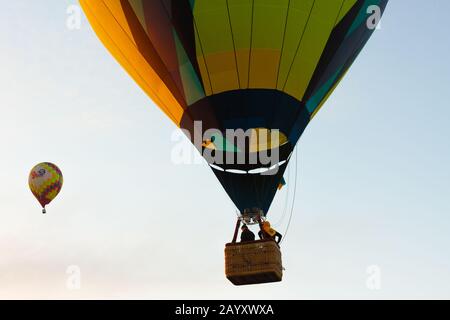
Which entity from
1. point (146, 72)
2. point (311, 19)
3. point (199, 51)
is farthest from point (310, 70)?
point (146, 72)

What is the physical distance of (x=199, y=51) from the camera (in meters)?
14.8

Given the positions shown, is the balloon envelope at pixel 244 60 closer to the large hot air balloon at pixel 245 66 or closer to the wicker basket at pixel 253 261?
the large hot air balloon at pixel 245 66

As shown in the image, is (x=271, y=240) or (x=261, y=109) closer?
(x=271, y=240)

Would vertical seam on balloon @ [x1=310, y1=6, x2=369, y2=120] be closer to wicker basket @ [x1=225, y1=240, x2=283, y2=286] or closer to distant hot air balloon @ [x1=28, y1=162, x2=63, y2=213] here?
wicker basket @ [x1=225, y1=240, x2=283, y2=286]

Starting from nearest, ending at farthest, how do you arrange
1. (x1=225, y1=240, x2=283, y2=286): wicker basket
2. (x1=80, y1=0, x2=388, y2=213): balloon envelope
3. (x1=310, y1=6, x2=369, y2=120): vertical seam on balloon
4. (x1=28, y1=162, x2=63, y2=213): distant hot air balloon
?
(x1=225, y1=240, x2=283, y2=286): wicker basket, (x1=80, y1=0, x2=388, y2=213): balloon envelope, (x1=310, y1=6, x2=369, y2=120): vertical seam on balloon, (x1=28, y1=162, x2=63, y2=213): distant hot air balloon

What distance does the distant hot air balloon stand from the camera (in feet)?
77.5

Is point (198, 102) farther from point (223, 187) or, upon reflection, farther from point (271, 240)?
point (271, 240)

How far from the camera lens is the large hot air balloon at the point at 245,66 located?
14.5 meters

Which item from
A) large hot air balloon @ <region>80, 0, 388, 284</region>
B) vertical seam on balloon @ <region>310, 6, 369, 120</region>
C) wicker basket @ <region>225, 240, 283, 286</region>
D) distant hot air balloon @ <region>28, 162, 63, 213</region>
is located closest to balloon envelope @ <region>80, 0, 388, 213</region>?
large hot air balloon @ <region>80, 0, 388, 284</region>

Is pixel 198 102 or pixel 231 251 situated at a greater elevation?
pixel 198 102

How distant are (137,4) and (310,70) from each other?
3054mm

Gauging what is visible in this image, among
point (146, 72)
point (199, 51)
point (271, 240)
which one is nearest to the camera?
point (271, 240)

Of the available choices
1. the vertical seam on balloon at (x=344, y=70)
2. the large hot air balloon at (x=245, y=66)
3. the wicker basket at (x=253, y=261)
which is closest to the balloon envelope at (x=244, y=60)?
the large hot air balloon at (x=245, y=66)

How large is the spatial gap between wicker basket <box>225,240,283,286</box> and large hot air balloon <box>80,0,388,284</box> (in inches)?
35.8
